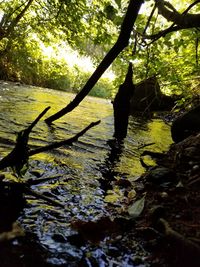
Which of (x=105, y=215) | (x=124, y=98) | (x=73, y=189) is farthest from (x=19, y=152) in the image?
(x=124, y=98)

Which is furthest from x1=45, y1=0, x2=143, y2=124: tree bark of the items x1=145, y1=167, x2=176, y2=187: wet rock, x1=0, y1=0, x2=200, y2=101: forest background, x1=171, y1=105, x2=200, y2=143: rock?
x1=171, y1=105, x2=200, y2=143: rock

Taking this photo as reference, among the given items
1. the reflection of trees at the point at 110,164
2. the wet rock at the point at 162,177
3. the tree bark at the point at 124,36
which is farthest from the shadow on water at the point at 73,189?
the tree bark at the point at 124,36

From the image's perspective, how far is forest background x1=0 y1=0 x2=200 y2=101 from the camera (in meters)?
5.77

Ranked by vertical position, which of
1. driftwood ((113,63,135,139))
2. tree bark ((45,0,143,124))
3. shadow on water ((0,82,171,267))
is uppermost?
tree bark ((45,0,143,124))

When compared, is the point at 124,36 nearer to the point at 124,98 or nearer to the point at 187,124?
the point at 124,98

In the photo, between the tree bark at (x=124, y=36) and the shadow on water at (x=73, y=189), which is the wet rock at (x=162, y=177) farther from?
the tree bark at (x=124, y=36)

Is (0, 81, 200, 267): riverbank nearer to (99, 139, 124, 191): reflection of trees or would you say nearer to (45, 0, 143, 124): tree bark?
(99, 139, 124, 191): reflection of trees

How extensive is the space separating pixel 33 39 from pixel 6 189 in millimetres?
17980

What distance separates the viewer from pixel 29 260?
2254 millimetres

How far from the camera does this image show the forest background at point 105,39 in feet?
18.9

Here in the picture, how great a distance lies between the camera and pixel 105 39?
6922 millimetres

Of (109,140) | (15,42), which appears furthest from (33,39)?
(109,140)

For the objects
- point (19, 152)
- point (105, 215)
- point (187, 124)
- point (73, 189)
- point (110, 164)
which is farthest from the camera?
point (187, 124)

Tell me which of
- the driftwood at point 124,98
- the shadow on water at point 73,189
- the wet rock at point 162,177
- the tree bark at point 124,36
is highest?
the tree bark at point 124,36
